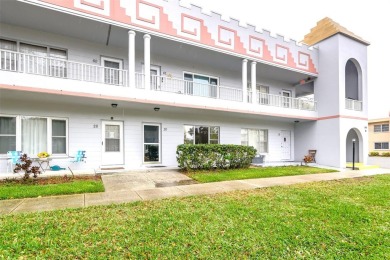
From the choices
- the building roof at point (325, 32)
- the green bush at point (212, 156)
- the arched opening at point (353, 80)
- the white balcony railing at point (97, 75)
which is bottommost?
the green bush at point (212, 156)

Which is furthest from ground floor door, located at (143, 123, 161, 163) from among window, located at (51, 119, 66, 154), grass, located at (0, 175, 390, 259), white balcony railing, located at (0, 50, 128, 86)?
grass, located at (0, 175, 390, 259)

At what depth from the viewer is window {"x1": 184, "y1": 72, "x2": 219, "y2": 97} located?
40.4 feet

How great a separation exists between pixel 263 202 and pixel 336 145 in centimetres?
1118

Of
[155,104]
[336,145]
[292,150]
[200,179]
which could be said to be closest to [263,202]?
[200,179]

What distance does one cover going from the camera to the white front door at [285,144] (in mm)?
16172

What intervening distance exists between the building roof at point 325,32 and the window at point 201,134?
9997 millimetres

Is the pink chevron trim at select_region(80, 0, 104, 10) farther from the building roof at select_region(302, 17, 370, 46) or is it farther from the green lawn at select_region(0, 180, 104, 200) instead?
the building roof at select_region(302, 17, 370, 46)

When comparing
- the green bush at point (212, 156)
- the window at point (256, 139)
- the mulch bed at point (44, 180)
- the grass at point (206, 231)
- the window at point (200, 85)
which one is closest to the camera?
the grass at point (206, 231)

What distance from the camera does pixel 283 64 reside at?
45.4ft

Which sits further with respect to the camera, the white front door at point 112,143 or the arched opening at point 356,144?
the arched opening at point 356,144

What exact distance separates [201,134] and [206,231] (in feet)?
30.7

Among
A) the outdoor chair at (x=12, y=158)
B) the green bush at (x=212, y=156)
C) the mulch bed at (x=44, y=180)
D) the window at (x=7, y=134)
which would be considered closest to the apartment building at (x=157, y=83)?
the window at (x=7, y=134)

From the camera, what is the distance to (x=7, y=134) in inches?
336

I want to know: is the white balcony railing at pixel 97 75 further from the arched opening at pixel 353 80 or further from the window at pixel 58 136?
the window at pixel 58 136
